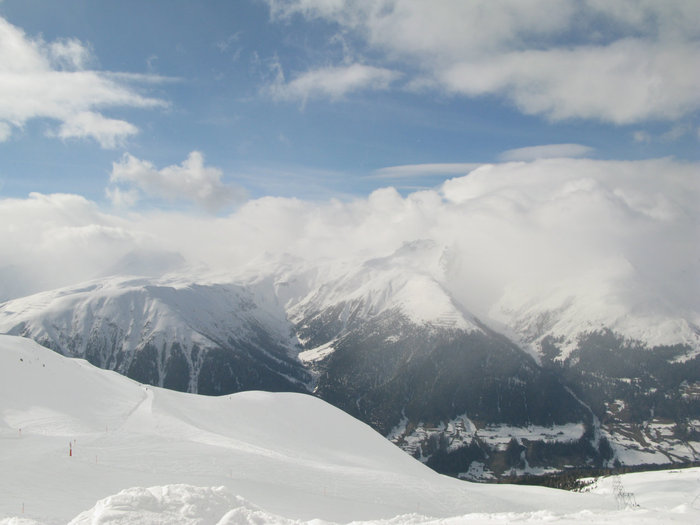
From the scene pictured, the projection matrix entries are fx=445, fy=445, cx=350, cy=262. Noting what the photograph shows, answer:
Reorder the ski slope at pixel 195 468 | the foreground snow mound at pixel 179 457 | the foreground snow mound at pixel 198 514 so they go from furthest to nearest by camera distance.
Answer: the foreground snow mound at pixel 179 457 < the ski slope at pixel 195 468 < the foreground snow mound at pixel 198 514

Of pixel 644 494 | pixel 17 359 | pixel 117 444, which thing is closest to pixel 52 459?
pixel 117 444

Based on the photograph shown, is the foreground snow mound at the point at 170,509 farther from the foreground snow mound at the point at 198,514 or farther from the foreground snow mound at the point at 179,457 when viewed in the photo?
the foreground snow mound at the point at 179,457

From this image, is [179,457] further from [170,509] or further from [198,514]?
[198,514]

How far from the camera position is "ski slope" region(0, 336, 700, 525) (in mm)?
23031

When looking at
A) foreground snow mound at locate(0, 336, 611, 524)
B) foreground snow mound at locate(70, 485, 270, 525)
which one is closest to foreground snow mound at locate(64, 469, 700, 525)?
foreground snow mound at locate(70, 485, 270, 525)

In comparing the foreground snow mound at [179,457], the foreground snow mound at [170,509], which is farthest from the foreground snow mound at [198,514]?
the foreground snow mound at [179,457]

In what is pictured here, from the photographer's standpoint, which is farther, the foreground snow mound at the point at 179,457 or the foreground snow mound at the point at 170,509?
the foreground snow mound at the point at 179,457

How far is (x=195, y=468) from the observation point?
→ 1538 inches

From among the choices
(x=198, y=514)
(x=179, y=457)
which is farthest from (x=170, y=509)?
(x=179, y=457)

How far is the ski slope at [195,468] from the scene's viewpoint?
75.6 ft

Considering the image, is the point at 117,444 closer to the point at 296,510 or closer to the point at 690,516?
the point at 296,510

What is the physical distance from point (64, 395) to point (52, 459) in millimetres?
30635

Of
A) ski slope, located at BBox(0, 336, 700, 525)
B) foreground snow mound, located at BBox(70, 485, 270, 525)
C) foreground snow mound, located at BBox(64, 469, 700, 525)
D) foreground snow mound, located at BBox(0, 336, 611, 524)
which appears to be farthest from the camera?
foreground snow mound, located at BBox(0, 336, 611, 524)

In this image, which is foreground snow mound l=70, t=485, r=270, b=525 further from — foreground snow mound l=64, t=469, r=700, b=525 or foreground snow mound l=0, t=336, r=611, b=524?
foreground snow mound l=0, t=336, r=611, b=524
